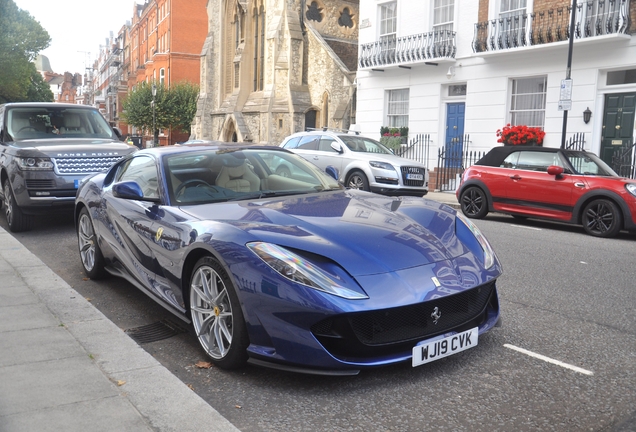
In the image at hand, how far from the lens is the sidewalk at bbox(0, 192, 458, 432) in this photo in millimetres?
3107

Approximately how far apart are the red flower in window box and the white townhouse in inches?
15.9

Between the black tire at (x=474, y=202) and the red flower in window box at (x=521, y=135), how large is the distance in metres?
6.54

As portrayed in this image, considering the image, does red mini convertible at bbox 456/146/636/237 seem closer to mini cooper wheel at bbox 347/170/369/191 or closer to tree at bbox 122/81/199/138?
mini cooper wheel at bbox 347/170/369/191

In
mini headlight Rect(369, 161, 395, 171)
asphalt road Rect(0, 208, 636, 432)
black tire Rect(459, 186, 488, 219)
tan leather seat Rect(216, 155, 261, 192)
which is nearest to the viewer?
asphalt road Rect(0, 208, 636, 432)

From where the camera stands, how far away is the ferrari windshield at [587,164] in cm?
1134

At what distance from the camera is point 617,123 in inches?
687

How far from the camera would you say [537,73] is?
757 inches

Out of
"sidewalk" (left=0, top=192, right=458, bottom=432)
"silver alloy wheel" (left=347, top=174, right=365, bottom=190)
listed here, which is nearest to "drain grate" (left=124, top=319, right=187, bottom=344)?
"sidewalk" (left=0, top=192, right=458, bottom=432)

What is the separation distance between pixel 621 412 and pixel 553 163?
916 centimetres

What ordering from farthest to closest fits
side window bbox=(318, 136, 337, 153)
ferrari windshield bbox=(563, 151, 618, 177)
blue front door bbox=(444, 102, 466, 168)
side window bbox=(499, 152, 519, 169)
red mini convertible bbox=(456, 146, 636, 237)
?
blue front door bbox=(444, 102, 466, 168)
side window bbox=(318, 136, 337, 153)
side window bbox=(499, 152, 519, 169)
ferrari windshield bbox=(563, 151, 618, 177)
red mini convertible bbox=(456, 146, 636, 237)

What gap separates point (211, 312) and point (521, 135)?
16.6 m

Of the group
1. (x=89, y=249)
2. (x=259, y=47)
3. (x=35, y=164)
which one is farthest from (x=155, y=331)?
(x=259, y=47)

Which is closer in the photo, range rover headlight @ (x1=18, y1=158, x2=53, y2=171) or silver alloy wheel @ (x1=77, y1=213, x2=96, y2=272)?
silver alloy wheel @ (x1=77, y1=213, x2=96, y2=272)

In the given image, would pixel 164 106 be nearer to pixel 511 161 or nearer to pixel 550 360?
pixel 511 161
